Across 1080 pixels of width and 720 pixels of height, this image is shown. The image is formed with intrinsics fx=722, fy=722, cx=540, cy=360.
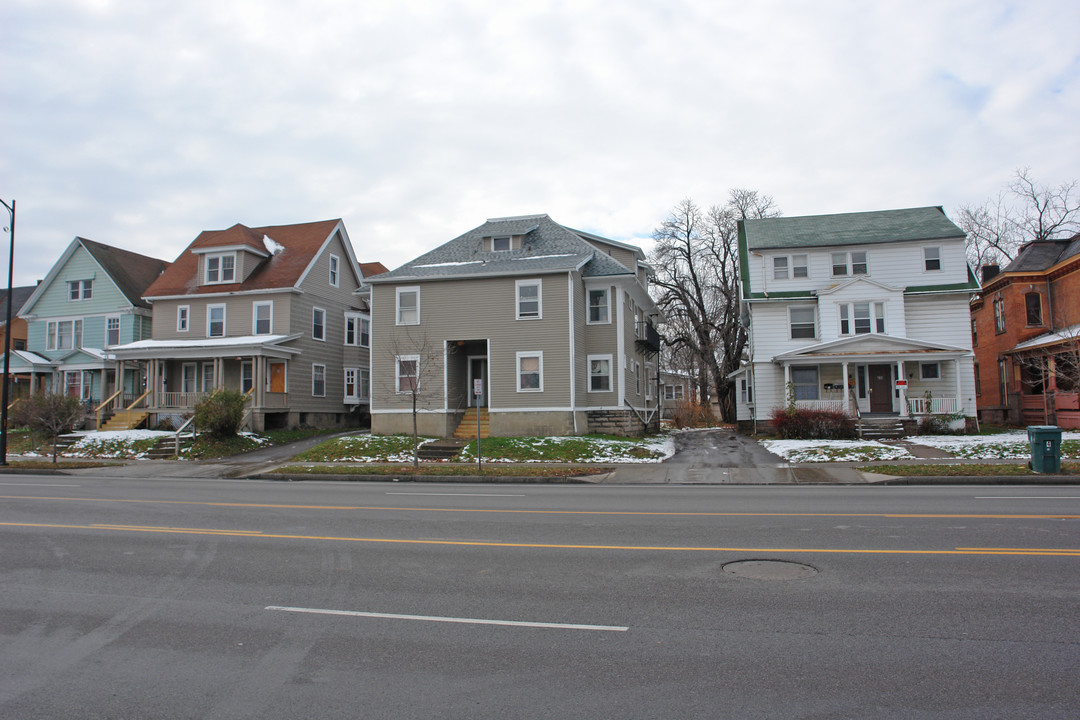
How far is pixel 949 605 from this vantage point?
626 centimetres

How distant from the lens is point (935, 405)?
29.6 metres

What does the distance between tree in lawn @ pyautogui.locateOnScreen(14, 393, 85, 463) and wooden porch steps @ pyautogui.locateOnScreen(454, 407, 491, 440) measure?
45.8 ft

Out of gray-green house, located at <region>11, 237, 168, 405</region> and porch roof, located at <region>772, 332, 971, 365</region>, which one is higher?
gray-green house, located at <region>11, 237, 168, 405</region>

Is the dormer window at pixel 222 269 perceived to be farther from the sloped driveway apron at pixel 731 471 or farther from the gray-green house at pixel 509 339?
the sloped driveway apron at pixel 731 471

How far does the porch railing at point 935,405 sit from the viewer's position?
29.2 m

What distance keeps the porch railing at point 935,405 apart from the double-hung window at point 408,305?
67.1 feet

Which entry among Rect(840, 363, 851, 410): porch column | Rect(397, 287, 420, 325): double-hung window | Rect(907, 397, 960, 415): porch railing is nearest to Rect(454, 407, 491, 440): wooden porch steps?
Rect(397, 287, 420, 325): double-hung window

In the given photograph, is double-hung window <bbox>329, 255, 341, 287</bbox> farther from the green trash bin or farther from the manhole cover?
the manhole cover

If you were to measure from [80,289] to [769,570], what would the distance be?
42.9m

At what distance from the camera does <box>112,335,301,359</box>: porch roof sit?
3197cm

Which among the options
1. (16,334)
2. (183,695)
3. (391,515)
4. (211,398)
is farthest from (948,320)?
(16,334)

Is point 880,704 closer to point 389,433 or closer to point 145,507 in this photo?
point 145,507

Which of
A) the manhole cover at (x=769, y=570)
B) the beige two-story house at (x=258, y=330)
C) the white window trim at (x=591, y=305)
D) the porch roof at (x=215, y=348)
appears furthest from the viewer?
the beige two-story house at (x=258, y=330)

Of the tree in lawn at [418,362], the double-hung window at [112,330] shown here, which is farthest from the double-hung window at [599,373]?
the double-hung window at [112,330]
